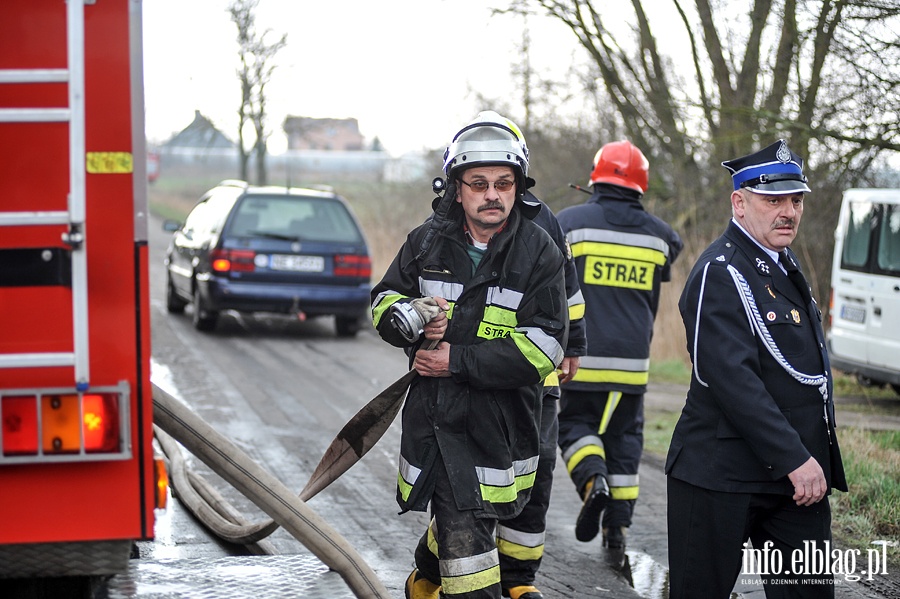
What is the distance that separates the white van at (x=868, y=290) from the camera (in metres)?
11.3

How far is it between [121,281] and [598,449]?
349 cm

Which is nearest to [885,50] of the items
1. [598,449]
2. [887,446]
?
[887,446]

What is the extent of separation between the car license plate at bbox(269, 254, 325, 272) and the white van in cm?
583

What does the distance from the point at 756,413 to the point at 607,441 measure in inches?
97.9

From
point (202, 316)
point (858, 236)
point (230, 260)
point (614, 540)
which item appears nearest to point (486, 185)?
point (614, 540)

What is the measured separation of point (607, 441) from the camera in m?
6.16

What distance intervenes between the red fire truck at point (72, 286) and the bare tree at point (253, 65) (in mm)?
20897

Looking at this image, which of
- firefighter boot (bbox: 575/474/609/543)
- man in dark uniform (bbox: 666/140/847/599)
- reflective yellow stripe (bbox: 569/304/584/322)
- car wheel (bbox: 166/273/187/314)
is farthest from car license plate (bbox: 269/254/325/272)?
man in dark uniform (bbox: 666/140/847/599)

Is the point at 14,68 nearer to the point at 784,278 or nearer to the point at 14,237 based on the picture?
the point at 14,237

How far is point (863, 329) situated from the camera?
11672 millimetres

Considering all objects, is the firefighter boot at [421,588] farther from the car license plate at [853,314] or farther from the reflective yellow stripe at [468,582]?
the car license plate at [853,314]

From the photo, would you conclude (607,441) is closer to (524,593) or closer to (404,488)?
(524,593)

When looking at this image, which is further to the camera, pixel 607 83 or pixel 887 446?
pixel 607 83

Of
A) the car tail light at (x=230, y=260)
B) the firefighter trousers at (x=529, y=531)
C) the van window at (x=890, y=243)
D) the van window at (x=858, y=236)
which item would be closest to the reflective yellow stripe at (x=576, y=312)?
the firefighter trousers at (x=529, y=531)
